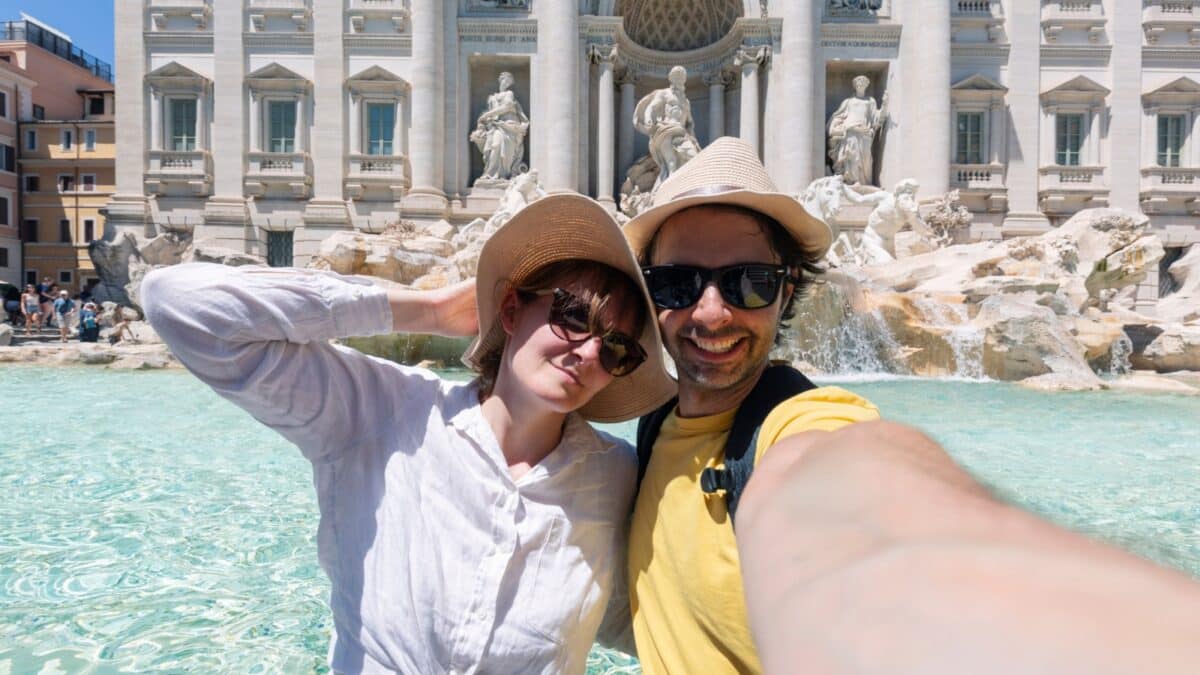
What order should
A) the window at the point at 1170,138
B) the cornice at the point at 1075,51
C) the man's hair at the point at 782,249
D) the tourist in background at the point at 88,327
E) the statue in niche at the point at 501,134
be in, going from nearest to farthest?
1. the man's hair at the point at 782,249
2. the tourist in background at the point at 88,327
3. the statue in niche at the point at 501,134
4. the cornice at the point at 1075,51
5. the window at the point at 1170,138

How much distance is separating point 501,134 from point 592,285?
619 inches

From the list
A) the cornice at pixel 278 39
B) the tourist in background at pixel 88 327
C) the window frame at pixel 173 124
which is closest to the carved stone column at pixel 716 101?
the cornice at pixel 278 39

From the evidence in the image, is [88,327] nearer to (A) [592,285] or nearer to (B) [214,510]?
(B) [214,510]

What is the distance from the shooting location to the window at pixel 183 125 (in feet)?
55.0

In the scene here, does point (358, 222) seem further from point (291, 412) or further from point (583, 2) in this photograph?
point (291, 412)

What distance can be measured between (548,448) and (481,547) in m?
0.23

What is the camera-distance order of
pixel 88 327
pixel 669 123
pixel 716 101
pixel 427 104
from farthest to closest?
pixel 716 101
pixel 427 104
pixel 669 123
pixel 88 327

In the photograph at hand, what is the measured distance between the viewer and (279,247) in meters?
16.9

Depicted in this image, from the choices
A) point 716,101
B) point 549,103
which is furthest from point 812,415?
point 716,101

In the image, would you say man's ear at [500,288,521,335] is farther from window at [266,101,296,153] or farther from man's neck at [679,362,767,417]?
window at [266,101,296,153]

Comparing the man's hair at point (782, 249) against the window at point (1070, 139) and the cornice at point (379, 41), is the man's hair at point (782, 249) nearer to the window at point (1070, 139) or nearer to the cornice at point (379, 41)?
the cornice at point (379, 41)

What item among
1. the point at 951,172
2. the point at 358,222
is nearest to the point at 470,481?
the point at 358,222

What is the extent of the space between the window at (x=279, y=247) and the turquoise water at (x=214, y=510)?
10992mm

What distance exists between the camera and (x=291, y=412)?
1149 mm
